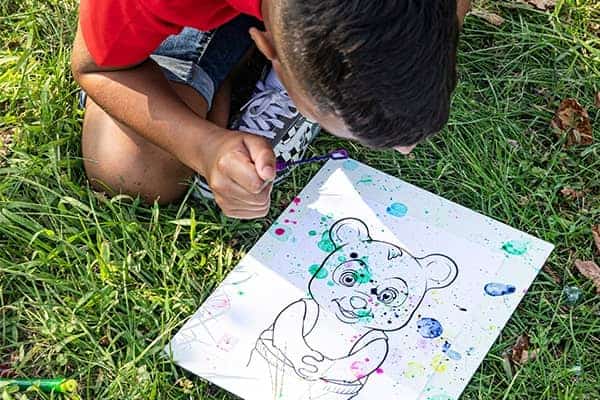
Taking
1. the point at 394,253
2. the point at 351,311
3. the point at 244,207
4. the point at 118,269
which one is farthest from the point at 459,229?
the point at 118,269

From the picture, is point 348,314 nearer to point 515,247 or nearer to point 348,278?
point 348,278

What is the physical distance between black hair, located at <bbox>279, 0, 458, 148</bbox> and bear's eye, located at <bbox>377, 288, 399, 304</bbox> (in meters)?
0.40

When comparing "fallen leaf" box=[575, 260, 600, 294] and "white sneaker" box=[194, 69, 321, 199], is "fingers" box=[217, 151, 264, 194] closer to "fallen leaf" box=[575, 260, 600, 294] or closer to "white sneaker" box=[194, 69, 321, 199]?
"white sneaker" box=[194, 69, 321, 199]

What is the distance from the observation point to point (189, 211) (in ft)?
5.13

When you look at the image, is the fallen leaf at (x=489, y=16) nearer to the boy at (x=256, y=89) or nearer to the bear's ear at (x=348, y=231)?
the boy at (x=256, y=89)

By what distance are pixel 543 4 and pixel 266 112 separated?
0.63m

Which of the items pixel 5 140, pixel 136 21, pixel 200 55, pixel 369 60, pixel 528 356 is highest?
pixel 369 60

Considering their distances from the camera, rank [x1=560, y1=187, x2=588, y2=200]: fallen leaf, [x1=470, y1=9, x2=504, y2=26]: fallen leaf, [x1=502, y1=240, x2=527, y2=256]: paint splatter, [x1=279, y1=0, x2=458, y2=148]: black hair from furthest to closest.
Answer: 1. [x1=470, y1=9, x2=504, y2=26]: fallen leaf
2. [x1=560, y1=187, x2=588, y2=200]: fallen leaf
3. [x1=502, y1=240, x2=527, y2=256]: paint splatter
4. [x1=279, y1=0, x2=458, y2=148]: black hair

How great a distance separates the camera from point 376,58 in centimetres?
98

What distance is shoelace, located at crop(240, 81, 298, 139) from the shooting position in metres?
1.62

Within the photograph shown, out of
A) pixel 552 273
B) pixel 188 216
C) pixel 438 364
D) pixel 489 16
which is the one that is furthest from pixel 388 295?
pixel 489 16

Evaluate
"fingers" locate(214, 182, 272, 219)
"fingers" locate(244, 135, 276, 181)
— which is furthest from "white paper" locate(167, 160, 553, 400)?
"fingers" locate(244, 135, 276, 181)

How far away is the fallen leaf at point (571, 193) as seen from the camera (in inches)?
61.8

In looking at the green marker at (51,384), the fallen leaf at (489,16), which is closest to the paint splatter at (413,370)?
the green marker at (51,384)
